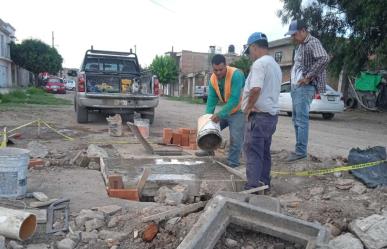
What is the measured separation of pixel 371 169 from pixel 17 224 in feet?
13.3

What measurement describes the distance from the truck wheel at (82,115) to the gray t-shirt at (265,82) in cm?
757

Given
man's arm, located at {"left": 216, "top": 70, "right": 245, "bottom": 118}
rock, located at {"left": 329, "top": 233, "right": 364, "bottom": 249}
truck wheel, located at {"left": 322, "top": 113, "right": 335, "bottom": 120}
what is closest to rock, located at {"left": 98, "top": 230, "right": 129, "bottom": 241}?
rock, located at {"left": 329, "top": 233, "right": 364, "bottom": 249}

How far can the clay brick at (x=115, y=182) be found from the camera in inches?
195

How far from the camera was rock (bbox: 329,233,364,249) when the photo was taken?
330cm

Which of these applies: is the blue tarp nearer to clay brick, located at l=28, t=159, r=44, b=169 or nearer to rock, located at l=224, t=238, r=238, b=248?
rock, located at l=224, t=238, r=238, b=248

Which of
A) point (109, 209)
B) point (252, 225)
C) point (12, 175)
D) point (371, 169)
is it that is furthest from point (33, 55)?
point (252, 225)

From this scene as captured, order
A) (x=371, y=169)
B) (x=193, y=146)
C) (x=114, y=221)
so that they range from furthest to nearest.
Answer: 1. (x=193, y=146)
2. (x=371, y=169)
3. (x=114, y=221)

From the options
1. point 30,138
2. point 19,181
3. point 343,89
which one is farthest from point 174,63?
point 19,181

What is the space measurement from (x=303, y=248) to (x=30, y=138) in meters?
6.82

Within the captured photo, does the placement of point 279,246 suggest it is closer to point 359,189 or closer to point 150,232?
point 150,232

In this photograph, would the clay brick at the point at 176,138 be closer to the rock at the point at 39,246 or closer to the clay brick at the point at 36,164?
the clay brick at the point at 36,164

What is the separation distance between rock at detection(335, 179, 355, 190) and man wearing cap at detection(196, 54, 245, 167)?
1519 millimetres

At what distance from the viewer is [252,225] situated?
3342 millimetres

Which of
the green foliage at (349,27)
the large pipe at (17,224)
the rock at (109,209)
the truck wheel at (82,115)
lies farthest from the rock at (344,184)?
the green foliage at (349,27)
